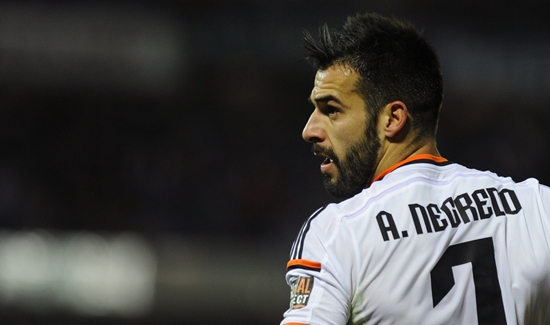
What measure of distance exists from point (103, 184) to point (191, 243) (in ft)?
5.54

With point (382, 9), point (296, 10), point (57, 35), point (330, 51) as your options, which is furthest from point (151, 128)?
point (330, 51)

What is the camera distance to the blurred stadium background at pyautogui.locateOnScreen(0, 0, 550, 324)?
8406 millimetres

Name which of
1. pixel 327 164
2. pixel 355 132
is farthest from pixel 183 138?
pixel 355 132

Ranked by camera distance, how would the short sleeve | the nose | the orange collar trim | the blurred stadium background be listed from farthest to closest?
the blurred stadium background → the nose → the orange collar trim → the short sleeve

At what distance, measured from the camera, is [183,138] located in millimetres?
10281

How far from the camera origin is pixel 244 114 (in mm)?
10539

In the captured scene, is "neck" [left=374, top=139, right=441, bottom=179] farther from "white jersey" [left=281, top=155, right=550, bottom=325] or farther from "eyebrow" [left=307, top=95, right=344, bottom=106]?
"eyebrow" [left=307, top=95, right=344, bottom=106]

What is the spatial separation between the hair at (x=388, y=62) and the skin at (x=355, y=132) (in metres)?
0.02

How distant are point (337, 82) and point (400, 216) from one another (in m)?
0.44

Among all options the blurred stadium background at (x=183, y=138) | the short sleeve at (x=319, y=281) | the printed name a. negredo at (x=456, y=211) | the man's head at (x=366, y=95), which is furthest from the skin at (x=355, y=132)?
the blurred stadium background at (x=183, y=138)

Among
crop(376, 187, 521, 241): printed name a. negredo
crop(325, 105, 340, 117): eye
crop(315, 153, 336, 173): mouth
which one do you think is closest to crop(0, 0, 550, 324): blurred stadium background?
crop(315, 153, 336, 173): mouth

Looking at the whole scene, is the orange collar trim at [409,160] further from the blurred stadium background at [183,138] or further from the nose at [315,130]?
the blurred stadium background at [183,138]

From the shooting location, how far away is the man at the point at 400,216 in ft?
5.56

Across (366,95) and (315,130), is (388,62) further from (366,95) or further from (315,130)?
(315,130)
